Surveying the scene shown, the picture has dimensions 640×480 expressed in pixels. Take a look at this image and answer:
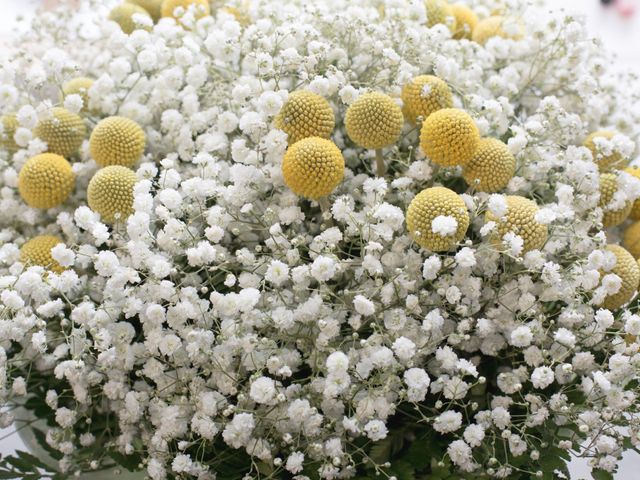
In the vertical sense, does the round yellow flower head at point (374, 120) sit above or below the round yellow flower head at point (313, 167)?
above

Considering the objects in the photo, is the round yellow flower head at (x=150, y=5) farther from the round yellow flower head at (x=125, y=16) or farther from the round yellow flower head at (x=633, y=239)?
the round yellow flower head at (x=633, y=239)

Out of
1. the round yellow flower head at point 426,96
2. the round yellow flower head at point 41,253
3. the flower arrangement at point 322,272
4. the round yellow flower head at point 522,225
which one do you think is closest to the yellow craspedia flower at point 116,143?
the flower arrangement at point 322,272

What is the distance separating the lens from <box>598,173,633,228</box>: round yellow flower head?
985 mm

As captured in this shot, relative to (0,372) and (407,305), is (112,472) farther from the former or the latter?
(407,305)

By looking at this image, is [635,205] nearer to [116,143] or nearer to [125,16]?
[116,143]

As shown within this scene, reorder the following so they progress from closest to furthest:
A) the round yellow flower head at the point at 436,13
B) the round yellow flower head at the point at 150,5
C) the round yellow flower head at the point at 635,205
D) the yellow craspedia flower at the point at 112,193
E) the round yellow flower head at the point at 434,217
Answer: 1. the round yellow flower head at the point at 434,217
2. the yellow craspedia flower at the point at 112,193
3. the round yellow flower head at the point at 635,205
4. the round yellow flower head at the point at 436,13
5. the round yellow flower head at the point at 150,5

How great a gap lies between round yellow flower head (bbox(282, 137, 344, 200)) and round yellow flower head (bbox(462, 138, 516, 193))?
0.16m

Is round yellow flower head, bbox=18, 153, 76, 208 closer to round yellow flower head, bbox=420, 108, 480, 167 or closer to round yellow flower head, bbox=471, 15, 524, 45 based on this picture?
round yellow flower head, bbox=420, 108, 480, 167

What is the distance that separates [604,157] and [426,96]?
26 centimetres

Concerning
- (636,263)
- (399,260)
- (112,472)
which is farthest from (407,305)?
(112,472)

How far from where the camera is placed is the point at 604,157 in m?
1.02

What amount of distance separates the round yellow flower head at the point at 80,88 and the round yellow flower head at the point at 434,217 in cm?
51

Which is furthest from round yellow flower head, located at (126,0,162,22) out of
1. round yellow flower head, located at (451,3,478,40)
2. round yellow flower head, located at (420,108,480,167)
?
round yellow flower head, located at (420,108,480,167)

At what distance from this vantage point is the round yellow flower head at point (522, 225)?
0.86 metres
